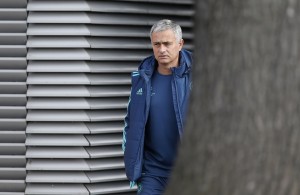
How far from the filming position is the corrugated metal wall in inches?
346

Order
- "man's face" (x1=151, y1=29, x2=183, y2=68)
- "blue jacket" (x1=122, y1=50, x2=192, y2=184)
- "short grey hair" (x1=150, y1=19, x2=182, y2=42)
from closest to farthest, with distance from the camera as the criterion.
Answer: "blue jacket" (x1=122, y1=50, x2=192, y2=184)
"man's face" (x1=151, y1=29, x2=183, y2=68)
"short grey hair" (x1=150, y1=19, x2=182, y2=42)

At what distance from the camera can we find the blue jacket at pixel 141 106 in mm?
7262

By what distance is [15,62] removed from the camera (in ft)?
29.1

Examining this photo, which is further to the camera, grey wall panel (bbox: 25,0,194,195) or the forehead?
grey wall panel (bbox: 25,0,194,195)

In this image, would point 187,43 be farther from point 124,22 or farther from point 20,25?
point 20,25

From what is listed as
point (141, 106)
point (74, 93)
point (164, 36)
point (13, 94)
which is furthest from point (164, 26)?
point (13, 94)

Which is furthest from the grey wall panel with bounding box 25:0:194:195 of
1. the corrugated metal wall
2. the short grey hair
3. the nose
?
the nose

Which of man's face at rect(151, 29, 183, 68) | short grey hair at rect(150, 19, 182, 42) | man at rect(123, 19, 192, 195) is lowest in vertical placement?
man at rect(123, 19, 192, 195)

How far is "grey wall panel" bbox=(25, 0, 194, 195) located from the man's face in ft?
4.68

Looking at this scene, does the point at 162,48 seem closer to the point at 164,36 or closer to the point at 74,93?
the point at 164,36

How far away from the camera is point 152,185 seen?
743 centimetres

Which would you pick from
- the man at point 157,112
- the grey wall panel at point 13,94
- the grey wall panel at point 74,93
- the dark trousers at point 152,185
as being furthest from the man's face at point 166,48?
the grey wall panel at point 13,94

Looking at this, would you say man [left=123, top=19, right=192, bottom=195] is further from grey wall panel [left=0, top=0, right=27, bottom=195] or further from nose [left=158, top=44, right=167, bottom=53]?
grey wall panel [left=0, top=0, right=27, bottom=195]

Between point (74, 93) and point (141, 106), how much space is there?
1.61m
